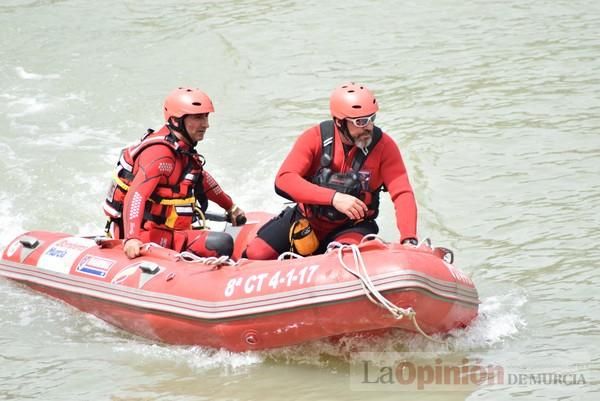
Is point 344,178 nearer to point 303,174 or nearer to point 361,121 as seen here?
point 303,174

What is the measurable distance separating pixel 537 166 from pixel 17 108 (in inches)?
213

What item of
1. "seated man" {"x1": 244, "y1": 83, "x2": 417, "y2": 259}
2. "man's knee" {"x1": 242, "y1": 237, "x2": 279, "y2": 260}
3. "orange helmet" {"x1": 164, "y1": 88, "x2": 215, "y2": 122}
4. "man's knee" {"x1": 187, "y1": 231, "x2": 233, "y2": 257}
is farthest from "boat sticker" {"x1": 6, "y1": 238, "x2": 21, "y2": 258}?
"seated man" {"x1": 244, "y1": 83, "x2": 417, "y2": 259}

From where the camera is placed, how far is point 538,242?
7.23m

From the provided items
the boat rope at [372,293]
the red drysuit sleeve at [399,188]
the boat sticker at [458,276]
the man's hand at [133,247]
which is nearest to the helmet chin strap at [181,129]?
the man's hand at [133,247]

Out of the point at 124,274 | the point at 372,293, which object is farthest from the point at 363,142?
the point at 124,274

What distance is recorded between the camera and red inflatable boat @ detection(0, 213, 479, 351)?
5.20 m

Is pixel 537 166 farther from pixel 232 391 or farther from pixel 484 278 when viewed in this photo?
pixel 232 391

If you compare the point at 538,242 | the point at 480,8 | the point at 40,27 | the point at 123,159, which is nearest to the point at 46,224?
the point at 123,159

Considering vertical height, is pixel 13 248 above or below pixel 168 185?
below

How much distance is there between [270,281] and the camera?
5.45 metres

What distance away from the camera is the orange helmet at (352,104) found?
18.7ft

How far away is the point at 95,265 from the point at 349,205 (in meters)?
1.71

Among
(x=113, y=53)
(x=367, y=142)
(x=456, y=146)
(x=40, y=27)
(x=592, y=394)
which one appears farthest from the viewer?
(x=40, y=27)

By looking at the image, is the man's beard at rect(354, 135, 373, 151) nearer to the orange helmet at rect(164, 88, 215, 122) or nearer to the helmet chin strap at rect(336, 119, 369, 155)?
the helmet chin strap at rect(336, 119, 369, 155)
